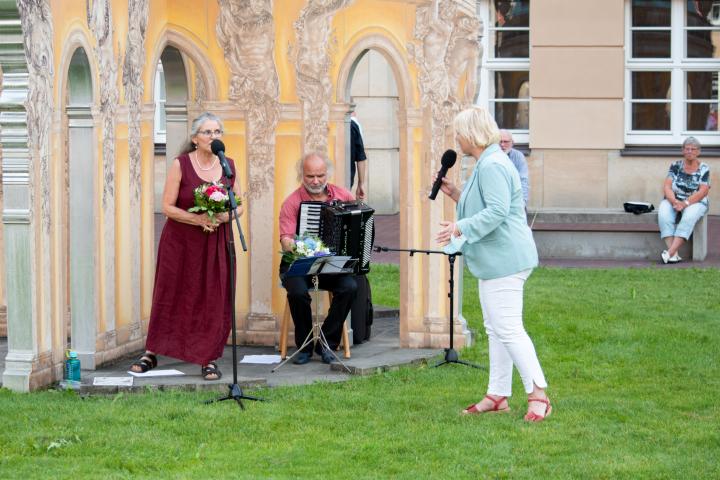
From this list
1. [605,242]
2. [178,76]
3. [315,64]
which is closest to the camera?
[315,64]

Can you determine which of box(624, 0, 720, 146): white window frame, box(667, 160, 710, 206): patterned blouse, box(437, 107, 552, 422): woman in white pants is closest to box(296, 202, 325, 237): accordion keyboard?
box(437, 107, 552, 422): woman in white pants

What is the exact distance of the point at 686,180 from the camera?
18.7m

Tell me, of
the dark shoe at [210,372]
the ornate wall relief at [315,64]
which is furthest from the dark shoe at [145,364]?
the ornate wall relief at [315,64]

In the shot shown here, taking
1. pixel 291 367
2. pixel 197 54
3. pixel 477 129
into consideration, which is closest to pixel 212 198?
pixel 291 367

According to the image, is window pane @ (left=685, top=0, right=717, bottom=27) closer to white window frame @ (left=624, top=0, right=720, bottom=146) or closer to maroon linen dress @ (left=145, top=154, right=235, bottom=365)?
white window frame @ (left=624, top=0, right=720, bottom=146)

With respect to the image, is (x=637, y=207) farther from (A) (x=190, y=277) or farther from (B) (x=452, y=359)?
(A) (x=190, y=277)

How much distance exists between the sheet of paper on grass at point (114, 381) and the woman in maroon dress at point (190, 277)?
38 cm

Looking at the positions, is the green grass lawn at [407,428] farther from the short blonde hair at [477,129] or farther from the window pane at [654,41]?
the window pane at [654,41]

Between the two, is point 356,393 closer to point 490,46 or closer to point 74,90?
point 74,90

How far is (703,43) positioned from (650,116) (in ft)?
4.42

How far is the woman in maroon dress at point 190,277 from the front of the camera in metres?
11.1

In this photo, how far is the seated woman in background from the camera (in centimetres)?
1838

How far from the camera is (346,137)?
13.0 metres

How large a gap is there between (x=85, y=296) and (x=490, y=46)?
13.7m
